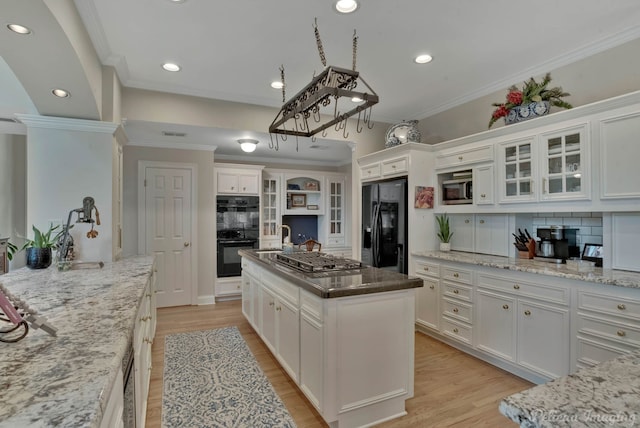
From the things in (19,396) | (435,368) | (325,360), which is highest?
(19,396)

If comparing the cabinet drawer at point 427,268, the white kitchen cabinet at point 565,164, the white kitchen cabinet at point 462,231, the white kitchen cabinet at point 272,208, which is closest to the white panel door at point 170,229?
the white kitchen cabinet at point 272,208

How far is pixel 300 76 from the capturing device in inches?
127

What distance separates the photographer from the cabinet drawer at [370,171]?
4.16 m

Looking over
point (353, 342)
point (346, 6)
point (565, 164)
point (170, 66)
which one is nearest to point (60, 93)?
point (170, 66)

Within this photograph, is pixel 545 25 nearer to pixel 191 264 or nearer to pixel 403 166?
pixel 403 166

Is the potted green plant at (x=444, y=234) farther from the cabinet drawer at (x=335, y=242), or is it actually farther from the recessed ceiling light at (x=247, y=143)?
the cabinet drawer at (x=335, y=242)

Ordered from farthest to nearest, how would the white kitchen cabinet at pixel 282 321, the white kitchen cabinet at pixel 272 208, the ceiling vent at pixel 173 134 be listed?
1. the white kitchen cabinet at pixel 272 208
2. the ceiling vent at pixel 173 134
3. the white kitchen cabinet at pixel 282 321

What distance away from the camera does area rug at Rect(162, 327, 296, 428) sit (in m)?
2.12

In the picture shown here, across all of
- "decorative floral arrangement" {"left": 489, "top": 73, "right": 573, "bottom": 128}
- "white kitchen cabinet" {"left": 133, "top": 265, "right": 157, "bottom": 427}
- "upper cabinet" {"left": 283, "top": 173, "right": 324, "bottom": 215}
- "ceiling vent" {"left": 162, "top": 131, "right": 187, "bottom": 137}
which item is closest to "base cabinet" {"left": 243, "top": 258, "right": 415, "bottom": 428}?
"white kitchen cabinet" {"left": 133, "top": 265, "right": 157, "bottom": 427}

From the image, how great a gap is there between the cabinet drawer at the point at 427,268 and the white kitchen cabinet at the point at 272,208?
2825 mm

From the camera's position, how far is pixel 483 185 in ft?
10.8

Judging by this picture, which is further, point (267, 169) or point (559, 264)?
point (267, 169)

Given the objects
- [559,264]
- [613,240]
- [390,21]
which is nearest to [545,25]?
[390,21]

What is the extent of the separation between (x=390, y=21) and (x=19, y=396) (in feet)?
8.79
